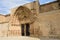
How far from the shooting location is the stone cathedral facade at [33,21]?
6.97 metres

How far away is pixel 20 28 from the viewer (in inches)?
392

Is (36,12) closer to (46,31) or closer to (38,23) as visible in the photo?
(38,23)

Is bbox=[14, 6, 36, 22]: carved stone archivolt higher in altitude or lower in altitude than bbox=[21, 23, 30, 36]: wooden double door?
higher

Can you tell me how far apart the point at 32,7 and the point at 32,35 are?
1843 millimetres

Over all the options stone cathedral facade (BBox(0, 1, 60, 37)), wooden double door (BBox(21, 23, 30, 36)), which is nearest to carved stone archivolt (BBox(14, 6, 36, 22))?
stone cathedral facade (BBox(0, 1, 60, 37))

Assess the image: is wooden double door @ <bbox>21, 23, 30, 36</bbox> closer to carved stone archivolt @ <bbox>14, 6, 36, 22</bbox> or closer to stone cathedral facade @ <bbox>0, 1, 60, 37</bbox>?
stone cathedral facade @ <bbox>0, 1, 60, 37</bbox>

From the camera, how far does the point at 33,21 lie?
8445 millimetres

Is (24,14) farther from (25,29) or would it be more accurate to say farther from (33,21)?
(33,21)

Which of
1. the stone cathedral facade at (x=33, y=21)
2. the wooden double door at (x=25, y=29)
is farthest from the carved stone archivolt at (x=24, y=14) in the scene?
the wooden double door at (x=25, y=29)

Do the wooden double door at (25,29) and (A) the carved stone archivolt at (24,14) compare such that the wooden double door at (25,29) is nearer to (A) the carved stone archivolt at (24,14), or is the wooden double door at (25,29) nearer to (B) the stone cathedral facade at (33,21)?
(B) the stone cathedral facade at (33,21)

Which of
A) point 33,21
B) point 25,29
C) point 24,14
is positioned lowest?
point 25,29

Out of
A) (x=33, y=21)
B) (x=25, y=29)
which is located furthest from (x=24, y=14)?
(x=33, y=21)

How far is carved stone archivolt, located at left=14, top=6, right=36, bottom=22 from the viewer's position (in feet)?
28.5

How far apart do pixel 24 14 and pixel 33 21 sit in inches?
53.4
